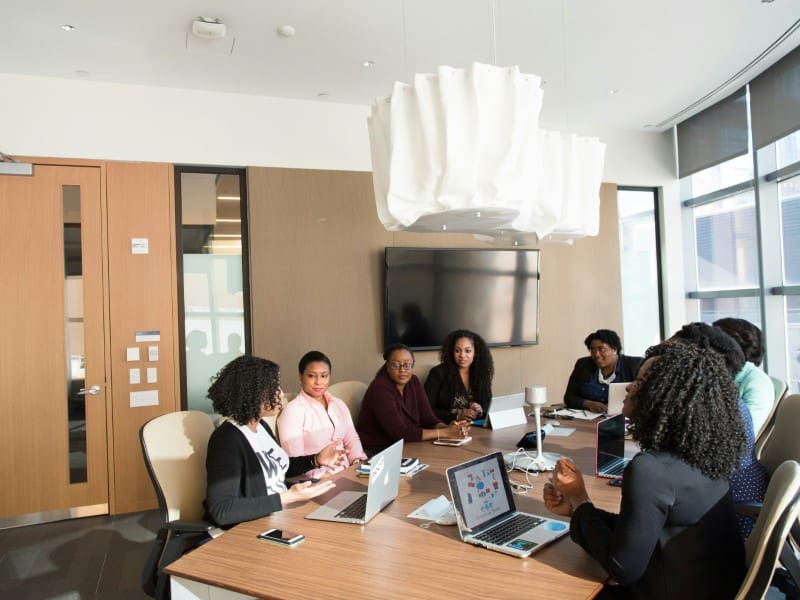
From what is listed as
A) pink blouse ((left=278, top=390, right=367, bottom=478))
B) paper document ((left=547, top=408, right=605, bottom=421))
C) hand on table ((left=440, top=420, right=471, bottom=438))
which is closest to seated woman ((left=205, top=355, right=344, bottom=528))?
pink blouse ((left=278, top=390, right=367, bottom=478))

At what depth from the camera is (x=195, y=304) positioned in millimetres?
4715

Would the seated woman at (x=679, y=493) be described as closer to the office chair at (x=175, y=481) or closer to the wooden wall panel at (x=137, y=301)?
the office chair at (x=175, y=481)

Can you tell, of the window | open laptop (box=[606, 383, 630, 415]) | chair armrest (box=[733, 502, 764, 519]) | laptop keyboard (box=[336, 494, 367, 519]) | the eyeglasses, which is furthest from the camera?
the window

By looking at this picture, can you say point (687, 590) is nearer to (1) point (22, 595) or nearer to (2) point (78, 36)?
(1) point (22, 595)

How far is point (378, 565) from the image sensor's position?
172 centimetres

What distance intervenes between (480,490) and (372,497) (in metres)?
0.38

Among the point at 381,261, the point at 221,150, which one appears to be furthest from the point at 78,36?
the point at 381,261

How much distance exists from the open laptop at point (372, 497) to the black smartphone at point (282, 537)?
156 mm

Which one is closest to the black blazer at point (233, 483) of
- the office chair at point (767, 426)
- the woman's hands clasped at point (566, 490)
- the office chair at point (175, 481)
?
the office chair at point (175, 481)

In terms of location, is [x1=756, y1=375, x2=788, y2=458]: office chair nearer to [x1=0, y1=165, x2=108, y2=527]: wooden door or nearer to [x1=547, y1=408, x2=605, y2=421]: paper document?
[x1=547, y1=408, x2=605, y2=421]: paper document

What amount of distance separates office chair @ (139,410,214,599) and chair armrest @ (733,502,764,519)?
204 centimetres

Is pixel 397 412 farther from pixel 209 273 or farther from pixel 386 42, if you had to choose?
pixel 386 42

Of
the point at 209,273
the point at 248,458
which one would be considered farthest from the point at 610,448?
the point at 209,273

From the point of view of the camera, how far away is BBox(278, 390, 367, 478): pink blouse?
9.94ft
